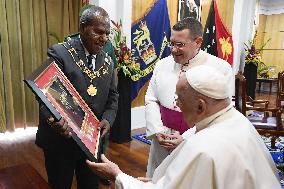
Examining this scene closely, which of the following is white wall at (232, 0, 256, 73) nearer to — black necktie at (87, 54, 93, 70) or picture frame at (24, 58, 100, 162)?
black necktie at (87, 54, 93, 70)

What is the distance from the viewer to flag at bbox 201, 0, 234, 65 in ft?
21.3

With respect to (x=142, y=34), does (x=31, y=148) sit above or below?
below

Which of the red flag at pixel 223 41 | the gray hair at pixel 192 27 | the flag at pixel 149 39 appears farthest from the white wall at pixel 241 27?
the gray hair at pixel 192 27

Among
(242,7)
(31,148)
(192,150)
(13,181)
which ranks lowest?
(31,148)

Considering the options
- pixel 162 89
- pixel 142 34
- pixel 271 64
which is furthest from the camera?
pixel 271 64

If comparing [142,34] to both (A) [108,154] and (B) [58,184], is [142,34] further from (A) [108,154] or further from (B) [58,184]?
(B) [58,184]

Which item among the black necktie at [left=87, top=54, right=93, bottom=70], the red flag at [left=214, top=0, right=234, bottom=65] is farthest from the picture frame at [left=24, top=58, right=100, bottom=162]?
the red flag at [left=214, top=0, right=234, bottom=65]

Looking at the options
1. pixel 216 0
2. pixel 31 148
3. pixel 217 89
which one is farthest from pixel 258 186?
pixel 216 0

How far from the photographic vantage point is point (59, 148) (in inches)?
67.1

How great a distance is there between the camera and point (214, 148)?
1056 mm

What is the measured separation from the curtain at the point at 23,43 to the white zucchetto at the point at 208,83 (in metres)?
3.96

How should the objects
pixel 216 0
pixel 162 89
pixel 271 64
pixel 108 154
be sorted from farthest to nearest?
pixel 271 64
pixel 216 0
pixel 108 154
pixel 162 89

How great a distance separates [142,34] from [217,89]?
160 inches

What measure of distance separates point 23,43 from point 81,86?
334cm
